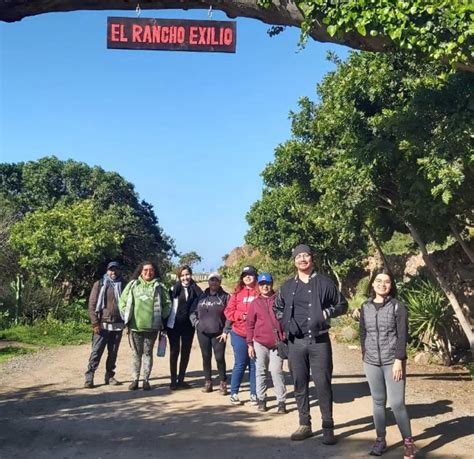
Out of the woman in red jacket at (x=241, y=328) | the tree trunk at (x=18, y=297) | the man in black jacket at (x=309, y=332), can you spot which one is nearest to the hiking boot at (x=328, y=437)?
the man in black jacket at (x=309, y=332)

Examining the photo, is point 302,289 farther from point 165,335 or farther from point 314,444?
point 165,335

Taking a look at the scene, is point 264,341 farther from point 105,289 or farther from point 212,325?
point 105,289

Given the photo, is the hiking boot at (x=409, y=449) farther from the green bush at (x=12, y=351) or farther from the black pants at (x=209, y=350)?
the green bush at (x=12, y=351)

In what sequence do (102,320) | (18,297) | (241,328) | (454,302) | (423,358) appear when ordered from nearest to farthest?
(241,328)
(102,320)
(454,302)
(423,358)
(18,297)

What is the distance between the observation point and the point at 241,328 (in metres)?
7.59

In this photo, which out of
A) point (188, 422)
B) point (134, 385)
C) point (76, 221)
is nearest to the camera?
point (188, 422)

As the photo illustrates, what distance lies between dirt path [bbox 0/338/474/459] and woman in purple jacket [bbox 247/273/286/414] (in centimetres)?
27

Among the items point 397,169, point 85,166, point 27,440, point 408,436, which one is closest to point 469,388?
point 397,169

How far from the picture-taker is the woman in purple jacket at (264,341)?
22.8 ft

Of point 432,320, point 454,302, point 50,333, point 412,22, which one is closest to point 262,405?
point 412,22

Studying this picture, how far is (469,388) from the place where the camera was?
351 inches

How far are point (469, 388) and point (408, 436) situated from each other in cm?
426

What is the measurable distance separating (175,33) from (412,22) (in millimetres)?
2132

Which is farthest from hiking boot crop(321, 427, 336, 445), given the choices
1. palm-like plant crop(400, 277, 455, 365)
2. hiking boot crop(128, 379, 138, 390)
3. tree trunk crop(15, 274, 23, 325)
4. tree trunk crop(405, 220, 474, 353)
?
tree trunk crop(15, 274, 23, 325)
